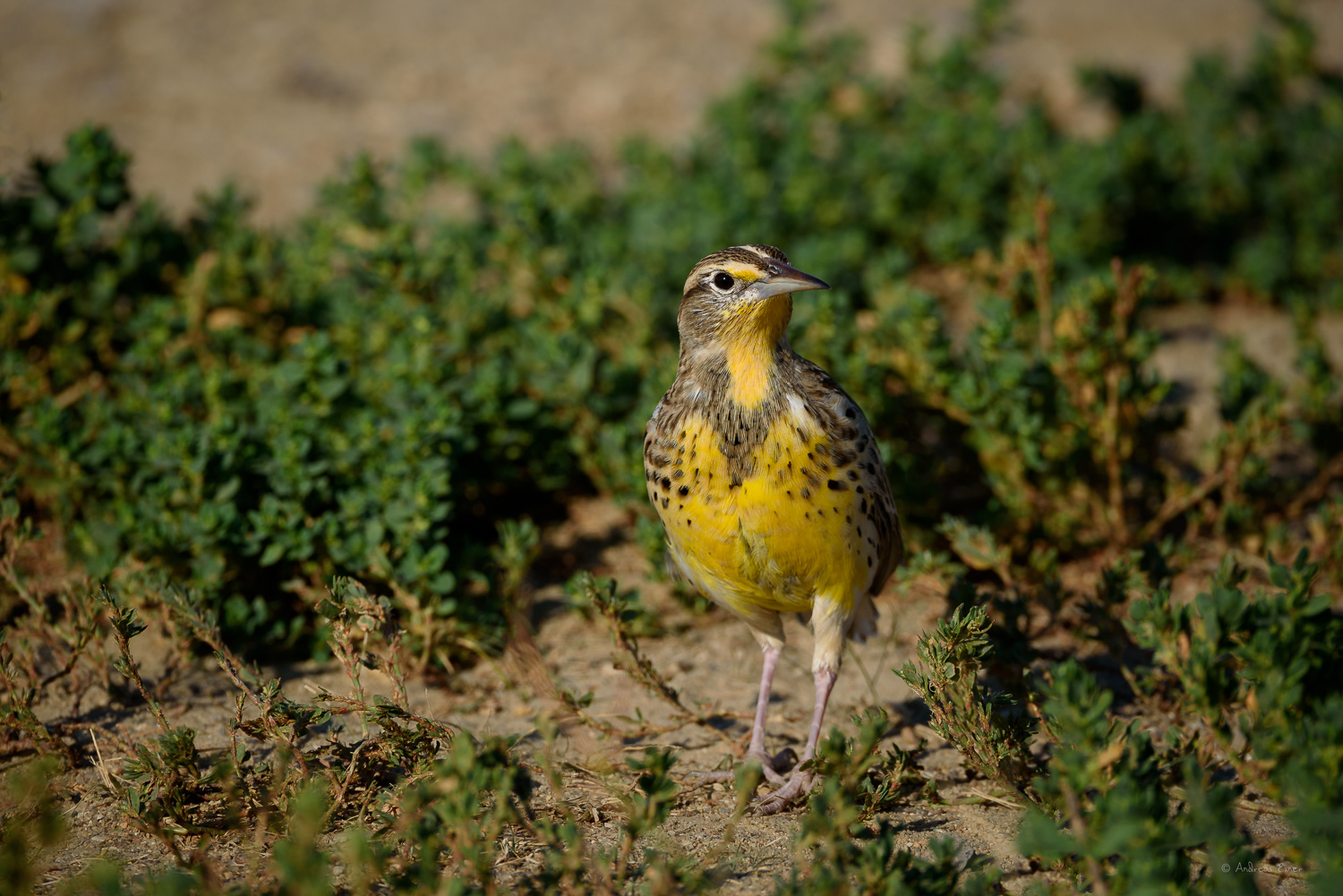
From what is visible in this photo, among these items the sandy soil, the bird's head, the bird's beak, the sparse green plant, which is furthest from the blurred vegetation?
the sandy soil

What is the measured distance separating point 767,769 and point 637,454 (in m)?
1.74

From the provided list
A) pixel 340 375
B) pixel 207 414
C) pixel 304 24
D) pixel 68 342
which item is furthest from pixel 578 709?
pixel 304 24

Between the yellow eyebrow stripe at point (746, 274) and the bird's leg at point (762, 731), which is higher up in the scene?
the yellow eyebrow stripe at point (746, 274)

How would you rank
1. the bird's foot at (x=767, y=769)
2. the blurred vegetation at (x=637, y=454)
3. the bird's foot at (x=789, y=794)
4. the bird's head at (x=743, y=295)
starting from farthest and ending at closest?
the bird's foot at (x=767, y=769) < the bird's foot at (x=789, y=794) < the bird's head at (x=743, y=295) < the blurred vegetation at (x=637, y=454)

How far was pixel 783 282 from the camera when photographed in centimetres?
408

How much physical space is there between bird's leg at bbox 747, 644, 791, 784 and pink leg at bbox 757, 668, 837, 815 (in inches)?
5.0

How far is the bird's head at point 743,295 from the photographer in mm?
4125

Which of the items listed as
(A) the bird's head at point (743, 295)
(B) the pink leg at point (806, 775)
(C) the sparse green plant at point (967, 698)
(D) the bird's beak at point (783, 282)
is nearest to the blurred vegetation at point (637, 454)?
(C) the sparse green plant at point (967, 698)

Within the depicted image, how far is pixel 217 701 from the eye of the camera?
15.7ft

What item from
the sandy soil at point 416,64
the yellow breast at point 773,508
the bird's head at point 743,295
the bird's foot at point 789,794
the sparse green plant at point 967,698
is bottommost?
the bird's foot at point 789,794

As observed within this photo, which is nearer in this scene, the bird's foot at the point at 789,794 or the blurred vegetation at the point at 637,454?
the blurred vegetation at the point at 637,454

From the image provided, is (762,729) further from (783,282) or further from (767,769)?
(783,282)

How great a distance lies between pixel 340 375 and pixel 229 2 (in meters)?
7.23

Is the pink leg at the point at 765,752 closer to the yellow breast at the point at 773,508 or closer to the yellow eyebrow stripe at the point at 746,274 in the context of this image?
the yellow breast at the point at 773,508
